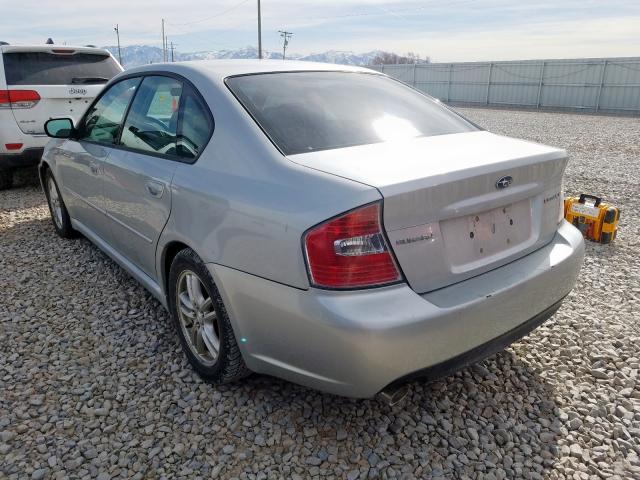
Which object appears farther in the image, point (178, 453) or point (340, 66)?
point (340, 66)

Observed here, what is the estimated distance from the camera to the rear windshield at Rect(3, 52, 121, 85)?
19.8ft

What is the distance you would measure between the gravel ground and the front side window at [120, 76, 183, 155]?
1.14 meters

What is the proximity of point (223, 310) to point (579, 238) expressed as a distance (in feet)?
5.86

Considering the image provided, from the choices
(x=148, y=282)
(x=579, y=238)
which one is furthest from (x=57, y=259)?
(x=579, y=238)

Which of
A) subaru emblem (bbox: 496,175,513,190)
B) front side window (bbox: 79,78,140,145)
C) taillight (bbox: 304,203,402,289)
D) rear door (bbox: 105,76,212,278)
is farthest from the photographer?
front side window (bbox: 79,78,140,145)

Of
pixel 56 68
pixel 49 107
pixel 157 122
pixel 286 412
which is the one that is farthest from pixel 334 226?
pixel 56 68

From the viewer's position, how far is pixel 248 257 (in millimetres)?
2051

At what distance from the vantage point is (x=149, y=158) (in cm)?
278

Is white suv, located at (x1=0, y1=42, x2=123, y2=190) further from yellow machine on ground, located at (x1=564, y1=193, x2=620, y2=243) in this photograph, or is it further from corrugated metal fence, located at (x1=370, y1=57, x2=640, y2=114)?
corrugated metal fence, located at (x1=370, y1=57, x2=640, y2=114)

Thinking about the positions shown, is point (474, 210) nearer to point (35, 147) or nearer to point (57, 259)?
point (57, 259)

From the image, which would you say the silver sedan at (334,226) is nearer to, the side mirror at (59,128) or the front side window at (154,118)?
the front side window at (154,118)

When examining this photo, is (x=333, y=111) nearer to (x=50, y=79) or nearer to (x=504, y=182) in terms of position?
(x=504, y=182)

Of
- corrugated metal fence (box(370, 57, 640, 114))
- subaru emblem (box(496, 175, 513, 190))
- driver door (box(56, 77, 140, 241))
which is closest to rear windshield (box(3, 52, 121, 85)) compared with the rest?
driver door (box(56, 77, 140, 241))

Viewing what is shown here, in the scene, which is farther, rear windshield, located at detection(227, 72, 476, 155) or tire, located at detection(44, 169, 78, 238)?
tire, located at detection(44, 169, 78, 238)
